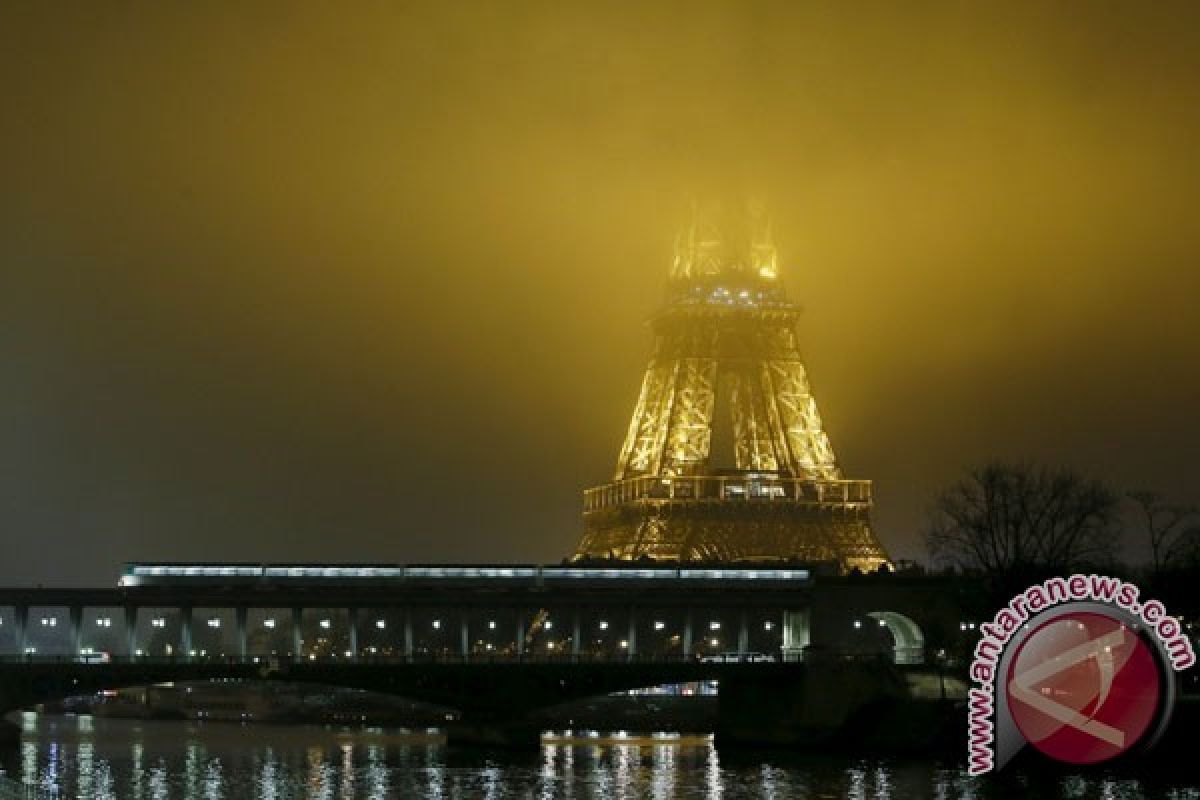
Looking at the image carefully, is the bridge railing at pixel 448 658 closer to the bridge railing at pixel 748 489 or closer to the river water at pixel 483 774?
the river water at pixel 483 774

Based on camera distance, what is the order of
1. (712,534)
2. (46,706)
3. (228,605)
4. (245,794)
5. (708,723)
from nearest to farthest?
(245,794), (228,605), (708,723), (712,534), (46,706)

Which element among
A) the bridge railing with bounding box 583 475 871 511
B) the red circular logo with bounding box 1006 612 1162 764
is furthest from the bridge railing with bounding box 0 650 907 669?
the bridge railing with bounding box 583 475 871 511

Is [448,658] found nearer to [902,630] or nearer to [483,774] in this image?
[902,630]

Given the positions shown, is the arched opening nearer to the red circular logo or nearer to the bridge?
the bridge

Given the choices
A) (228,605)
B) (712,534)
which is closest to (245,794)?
(228,605)

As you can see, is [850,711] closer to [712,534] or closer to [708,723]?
[708,723]

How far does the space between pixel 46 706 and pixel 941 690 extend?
100 meters

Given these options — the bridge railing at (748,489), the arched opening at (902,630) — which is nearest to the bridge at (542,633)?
the arched opening at (902,630)

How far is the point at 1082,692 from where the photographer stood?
100125 millimetres

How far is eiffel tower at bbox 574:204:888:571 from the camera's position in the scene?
565ft

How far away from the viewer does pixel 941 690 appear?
11438 cm
